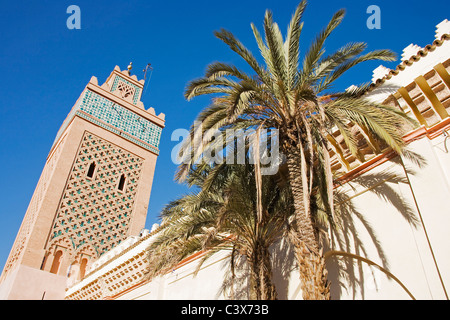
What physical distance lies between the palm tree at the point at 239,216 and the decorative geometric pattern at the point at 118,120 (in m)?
11.5

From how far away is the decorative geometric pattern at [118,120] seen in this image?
17000 millimetres

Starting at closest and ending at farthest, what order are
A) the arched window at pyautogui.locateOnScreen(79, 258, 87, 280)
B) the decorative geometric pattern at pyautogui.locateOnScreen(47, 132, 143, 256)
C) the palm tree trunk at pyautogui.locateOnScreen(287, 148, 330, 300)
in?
the palm tree trunk at pyautogui.locateOnScreen(287, 148, 330, 300)
the arched window at pyautogui.locateOnScreen(79, 258, 87, 280)
the decorative geometric pattern at pyautogui.locateOnScreen(47, 132, 143, 256)

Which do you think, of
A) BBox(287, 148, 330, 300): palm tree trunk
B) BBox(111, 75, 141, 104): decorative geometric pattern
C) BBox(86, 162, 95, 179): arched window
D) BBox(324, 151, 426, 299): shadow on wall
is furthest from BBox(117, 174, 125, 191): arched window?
BBox(287, 148, 330, 300): palm tree trunk

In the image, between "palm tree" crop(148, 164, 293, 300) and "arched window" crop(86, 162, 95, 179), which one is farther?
"arched window" crop(86, 162, 95, 179)

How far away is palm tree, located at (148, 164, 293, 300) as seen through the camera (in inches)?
235

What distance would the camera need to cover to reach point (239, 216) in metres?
6.13

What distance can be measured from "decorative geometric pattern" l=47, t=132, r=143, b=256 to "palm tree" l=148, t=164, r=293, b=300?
8.38 metres

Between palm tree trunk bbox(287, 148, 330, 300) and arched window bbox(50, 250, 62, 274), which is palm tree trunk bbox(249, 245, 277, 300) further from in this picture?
arched window bbox(50, 250, 62, 274)

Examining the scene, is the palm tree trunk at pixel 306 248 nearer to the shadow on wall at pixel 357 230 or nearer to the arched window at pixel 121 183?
the shadow on wall at pixel 357 230

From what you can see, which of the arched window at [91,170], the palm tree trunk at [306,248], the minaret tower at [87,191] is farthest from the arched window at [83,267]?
the palm tree trunk at [306,248]

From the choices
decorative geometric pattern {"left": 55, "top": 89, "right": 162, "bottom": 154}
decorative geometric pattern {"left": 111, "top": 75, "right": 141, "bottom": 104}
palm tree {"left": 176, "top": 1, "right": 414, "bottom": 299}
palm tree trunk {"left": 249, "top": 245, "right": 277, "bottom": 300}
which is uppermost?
decorative geometric pattern {"left": 111, "top": 75, "right": 141, "bottom": 104}

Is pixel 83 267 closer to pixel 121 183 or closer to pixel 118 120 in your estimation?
pixel 121 183
